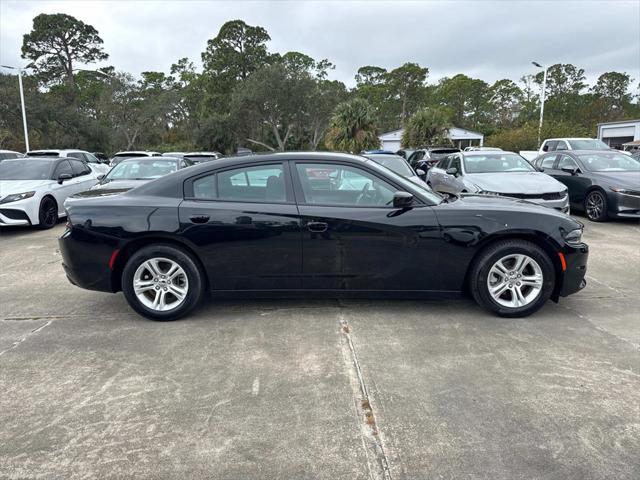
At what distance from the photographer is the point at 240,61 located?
51.4 metres

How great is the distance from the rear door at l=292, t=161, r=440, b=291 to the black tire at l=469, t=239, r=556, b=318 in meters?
0.38

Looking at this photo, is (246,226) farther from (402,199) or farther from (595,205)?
(595,205)

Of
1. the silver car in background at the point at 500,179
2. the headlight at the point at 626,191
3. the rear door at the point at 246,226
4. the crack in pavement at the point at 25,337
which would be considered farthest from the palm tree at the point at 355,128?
the crack in pavement at the point at 25,337

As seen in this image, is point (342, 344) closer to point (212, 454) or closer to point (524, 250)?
point (212, 454)

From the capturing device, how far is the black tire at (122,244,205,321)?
410cm

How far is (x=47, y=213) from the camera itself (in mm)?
8883

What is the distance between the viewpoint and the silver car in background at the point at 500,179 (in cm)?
816

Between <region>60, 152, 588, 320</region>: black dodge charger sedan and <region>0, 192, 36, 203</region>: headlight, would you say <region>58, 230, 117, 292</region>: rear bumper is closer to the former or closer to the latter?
<region>60, 152, 588, 320</region>: black dodge charger sedan

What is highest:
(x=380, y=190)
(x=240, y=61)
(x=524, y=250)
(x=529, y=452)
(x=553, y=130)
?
(x=240, y=61)

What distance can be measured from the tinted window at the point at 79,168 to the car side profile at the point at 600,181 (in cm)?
1064

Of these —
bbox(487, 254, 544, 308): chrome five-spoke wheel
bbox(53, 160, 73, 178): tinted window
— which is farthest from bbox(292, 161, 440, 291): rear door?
bbox(53, 160, 73, 178): tinted window

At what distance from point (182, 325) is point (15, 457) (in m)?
1.79

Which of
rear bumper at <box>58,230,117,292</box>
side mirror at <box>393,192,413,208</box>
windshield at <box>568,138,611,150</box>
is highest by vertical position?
windshield at <box>568,138,611,150</box>

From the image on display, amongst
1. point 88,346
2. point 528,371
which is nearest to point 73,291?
point 88,346
